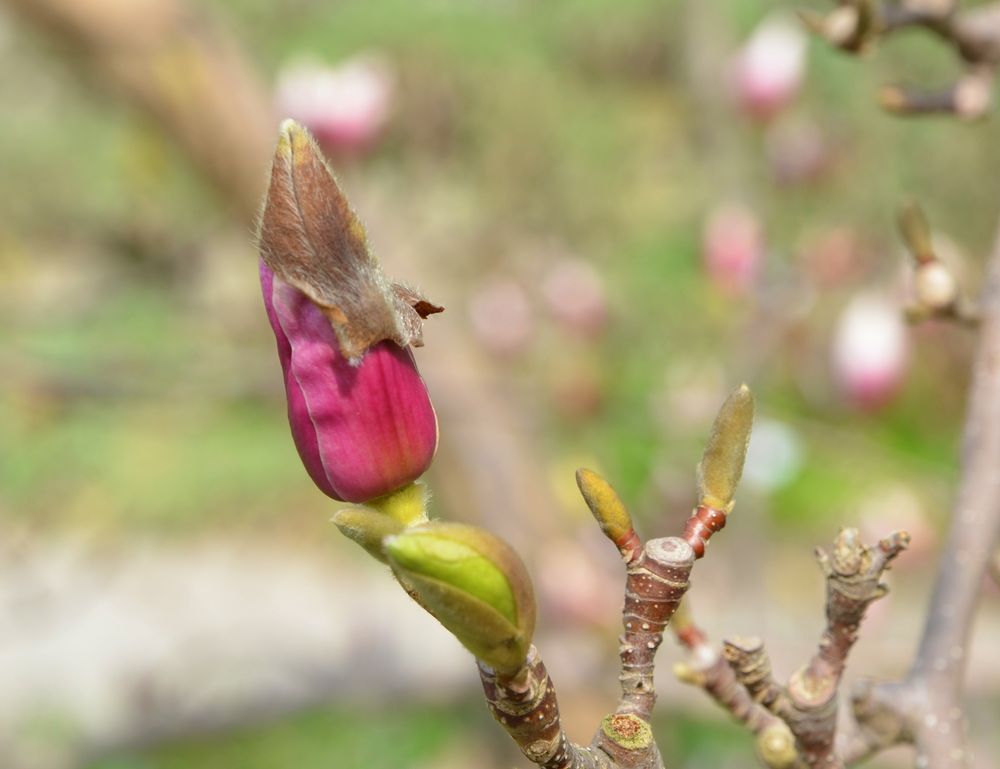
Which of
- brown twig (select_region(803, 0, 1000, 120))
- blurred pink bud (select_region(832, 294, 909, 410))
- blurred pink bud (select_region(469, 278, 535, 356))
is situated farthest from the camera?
blurred pink bud (select_region(469, 278, 535, 356))

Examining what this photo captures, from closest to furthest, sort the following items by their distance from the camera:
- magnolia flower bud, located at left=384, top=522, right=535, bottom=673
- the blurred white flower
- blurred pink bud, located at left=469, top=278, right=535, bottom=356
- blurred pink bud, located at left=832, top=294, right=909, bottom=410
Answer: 1. magnolia flower bud, located at left=384, top=522, right=535, bottom=673
2. the blurred white flower
3. blurred pink bud, located at left=832, top=294, right=909, bottom=410
4. blurred pink bud, located at left=469, top=278, right=535, bottom=356

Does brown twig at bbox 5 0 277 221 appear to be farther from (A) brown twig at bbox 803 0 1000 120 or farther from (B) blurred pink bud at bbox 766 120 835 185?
(A) brown twig at bbox 803 0 1000 120

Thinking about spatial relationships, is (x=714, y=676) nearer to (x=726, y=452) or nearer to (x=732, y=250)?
(x=726, y=452)

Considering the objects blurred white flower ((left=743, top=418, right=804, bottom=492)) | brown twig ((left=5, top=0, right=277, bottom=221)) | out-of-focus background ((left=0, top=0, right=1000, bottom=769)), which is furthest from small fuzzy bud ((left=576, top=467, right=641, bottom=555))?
brown twig ((left=5, top=0, right=277, bottom=221))

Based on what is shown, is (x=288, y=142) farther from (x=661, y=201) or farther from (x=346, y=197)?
(x=661, y=201)

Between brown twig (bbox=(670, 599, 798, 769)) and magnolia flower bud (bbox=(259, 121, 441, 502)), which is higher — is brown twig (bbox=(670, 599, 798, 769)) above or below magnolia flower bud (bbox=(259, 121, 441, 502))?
below

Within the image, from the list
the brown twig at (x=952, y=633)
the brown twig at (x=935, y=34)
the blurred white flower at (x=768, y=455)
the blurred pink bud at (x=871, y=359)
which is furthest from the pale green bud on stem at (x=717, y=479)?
the blurred pink bud at (x=871, y=359)

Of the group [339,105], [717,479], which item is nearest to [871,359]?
[339,105]
